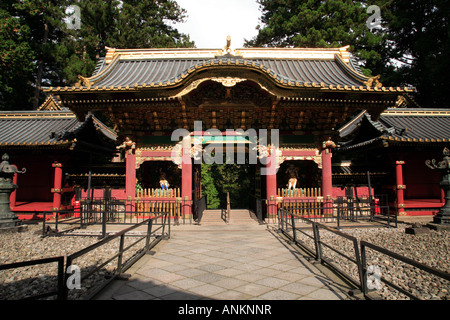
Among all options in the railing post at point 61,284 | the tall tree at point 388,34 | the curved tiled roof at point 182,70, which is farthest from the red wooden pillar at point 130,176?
the tall tree at point 388,34

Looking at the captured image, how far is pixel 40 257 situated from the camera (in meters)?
6.36

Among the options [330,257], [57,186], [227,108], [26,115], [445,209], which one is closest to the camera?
[330,257]

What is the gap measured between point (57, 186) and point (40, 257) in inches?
256

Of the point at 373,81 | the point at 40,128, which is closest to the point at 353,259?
the point at 373,81

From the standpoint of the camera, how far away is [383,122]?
1473cm

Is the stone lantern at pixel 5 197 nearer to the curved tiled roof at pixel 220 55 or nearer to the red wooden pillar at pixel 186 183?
the curved tiled roof at pixel 220 55

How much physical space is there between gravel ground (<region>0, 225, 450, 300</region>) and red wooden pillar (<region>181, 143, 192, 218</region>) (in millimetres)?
3124

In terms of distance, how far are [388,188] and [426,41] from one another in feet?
51.1

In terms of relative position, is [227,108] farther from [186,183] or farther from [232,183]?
[232,183]

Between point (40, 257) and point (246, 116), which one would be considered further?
point (246, 116)

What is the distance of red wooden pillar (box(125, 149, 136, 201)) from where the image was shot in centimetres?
1109

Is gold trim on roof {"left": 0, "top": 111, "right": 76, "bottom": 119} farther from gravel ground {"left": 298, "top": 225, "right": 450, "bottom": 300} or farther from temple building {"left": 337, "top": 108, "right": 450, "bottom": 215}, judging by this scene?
temple building {"left": 337, "top": 108, "right": 450, "bottom": 215}

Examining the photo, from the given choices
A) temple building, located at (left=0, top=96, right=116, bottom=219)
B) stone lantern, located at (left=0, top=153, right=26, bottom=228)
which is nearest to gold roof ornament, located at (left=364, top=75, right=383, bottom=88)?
temple building, located at (left=0, top=96, right=116, bottom=219)
